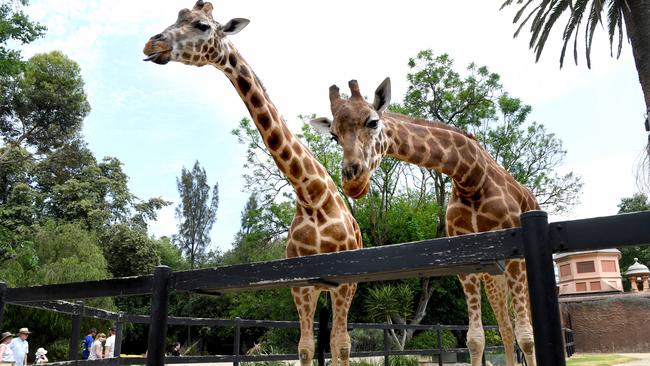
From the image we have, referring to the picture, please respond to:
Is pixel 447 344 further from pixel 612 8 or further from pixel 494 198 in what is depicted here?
pixel 494 198

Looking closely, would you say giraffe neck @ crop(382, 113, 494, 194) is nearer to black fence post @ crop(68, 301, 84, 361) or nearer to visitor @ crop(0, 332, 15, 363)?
black fence post @ crop(68, 301, 84, 361)

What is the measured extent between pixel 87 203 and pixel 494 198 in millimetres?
27971

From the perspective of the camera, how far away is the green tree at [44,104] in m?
27.8

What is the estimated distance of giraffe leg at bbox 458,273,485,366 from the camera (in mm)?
4066

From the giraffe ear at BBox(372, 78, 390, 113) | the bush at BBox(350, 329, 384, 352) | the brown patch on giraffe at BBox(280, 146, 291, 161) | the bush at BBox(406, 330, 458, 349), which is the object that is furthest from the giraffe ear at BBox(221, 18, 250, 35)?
the bush at BBox(406, 330, 458, 349)

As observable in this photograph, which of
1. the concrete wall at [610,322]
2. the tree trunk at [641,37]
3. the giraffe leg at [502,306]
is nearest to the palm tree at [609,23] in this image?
the tree trunk at [641,37]

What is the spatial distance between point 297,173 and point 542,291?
313 cm

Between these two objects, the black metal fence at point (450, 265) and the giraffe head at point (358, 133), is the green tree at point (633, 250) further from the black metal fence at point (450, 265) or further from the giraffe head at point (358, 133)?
the black metal fence at point (450, 265)

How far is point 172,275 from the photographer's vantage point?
253cm

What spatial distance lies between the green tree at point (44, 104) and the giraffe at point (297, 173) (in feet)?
87.9

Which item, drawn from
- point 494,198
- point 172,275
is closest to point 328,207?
point 494,198

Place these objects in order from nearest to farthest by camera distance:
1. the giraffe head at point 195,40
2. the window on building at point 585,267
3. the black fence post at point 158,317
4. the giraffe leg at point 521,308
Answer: the black fence post at point 158,317, the giraffe leg at point 521,308, the giraffe head at point 195,40, the window on building at point 585,267

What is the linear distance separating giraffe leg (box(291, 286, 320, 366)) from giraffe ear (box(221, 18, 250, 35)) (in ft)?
7.61

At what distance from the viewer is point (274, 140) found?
466cm
